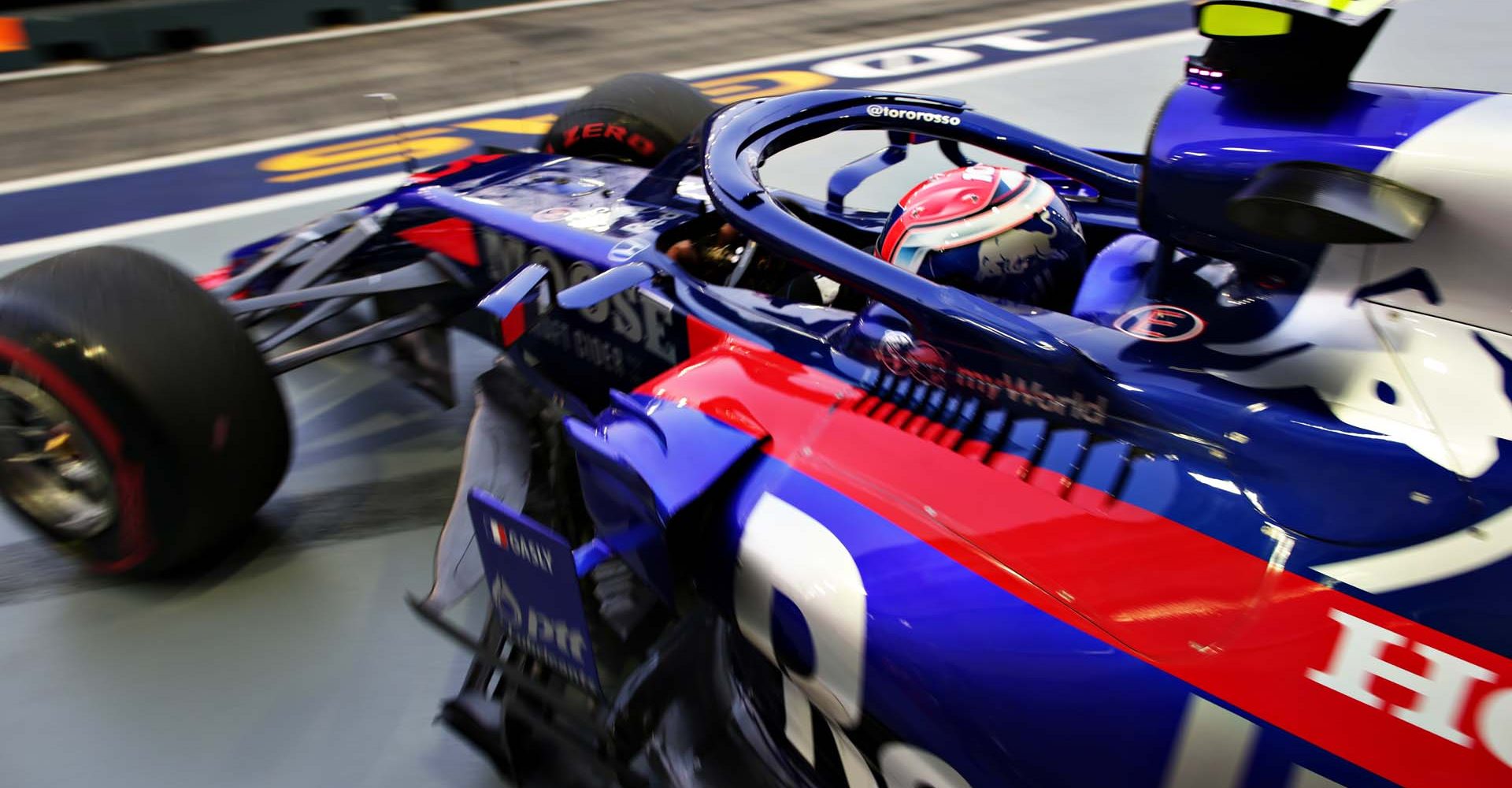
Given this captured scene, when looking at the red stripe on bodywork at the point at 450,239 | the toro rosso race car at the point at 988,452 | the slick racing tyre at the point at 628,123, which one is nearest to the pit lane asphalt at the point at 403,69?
the slick racing tyre at the point at 628,123

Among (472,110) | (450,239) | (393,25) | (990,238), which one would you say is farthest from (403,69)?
(990,238)

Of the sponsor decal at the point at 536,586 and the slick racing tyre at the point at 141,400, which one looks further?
the slick racing tyre at the point at 141,400

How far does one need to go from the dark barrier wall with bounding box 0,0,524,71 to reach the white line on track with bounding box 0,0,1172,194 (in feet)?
7.47

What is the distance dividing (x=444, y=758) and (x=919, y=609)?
39.2 inches

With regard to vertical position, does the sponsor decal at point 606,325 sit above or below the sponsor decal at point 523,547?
above

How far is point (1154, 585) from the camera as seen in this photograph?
116 cm

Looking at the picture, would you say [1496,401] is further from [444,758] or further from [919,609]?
[444,758]

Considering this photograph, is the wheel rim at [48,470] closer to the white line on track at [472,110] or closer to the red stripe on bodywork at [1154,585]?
the red stripe on bodywork at [1154,585]

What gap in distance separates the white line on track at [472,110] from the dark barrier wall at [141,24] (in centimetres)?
228

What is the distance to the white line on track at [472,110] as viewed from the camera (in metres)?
4.70

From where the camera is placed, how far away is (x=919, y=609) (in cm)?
122

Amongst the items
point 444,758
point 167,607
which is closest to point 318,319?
point 167,607

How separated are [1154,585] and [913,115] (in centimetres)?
116

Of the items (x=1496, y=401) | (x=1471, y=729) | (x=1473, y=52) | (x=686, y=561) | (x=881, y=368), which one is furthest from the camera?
(x=1473, y=52)
